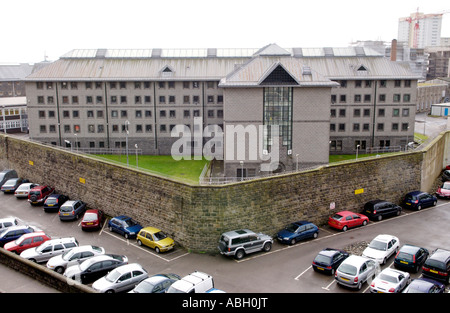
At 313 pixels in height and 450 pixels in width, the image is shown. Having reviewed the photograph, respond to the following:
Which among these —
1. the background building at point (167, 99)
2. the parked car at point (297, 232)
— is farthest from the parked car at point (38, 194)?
the parked car at point (297, 232)

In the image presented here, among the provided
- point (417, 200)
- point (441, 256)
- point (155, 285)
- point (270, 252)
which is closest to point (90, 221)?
point (155, 285)

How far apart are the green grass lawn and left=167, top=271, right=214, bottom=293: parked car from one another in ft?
67.4

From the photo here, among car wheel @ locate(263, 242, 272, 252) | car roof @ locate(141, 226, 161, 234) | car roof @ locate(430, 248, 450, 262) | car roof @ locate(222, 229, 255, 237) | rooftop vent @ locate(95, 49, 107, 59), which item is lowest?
car wheel @ locate(263, 242, 272, 252)

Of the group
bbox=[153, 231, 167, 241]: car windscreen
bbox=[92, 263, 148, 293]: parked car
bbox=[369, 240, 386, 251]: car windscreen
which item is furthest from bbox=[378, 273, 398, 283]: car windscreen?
bbox=[153, 231, 167, 241]: car windscreen

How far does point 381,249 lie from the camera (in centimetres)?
2808

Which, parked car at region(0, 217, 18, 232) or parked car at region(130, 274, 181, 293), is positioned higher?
parked car at region(130, 274, 181, 293)

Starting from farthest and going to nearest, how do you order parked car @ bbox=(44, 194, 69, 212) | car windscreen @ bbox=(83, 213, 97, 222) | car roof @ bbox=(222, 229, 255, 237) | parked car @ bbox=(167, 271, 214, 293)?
parked car @ bbox=(44, 194, 69, 212) < car windscreen @ bbox=(83, 213, 97, 222) < car roof @ bbox=(222, 229, 255, 237) < parked car @ bbox=(167, 271, 214, 293)

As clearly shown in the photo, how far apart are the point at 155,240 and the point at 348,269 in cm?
1258

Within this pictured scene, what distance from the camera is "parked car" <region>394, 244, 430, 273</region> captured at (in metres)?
26.1

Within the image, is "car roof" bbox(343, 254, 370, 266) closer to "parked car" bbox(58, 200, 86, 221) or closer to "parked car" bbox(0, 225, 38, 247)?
"parked car" bbox(58, 200, 86, 221)

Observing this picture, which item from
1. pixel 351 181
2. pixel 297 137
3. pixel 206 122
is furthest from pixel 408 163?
pixel 206 122

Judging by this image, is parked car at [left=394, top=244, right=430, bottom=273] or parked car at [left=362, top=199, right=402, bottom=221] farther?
parked car at [left=362, top=199, right=402, bottom=221]

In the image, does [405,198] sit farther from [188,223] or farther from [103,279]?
[103,279]

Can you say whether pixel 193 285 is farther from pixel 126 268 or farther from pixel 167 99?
pixel 167 99
